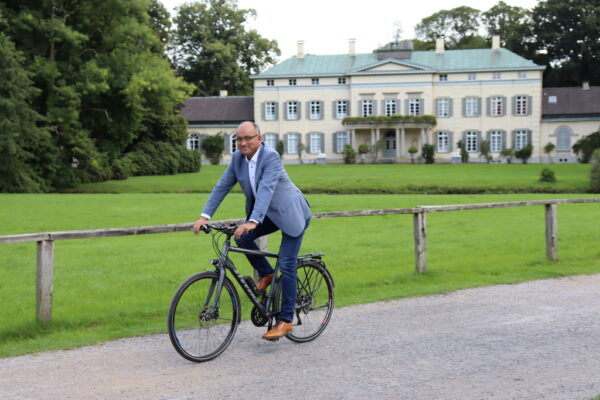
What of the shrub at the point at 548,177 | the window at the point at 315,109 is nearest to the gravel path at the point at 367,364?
the shrub at the point at 548,177

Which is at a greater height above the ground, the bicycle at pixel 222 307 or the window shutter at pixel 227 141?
the window shutter at pixel 227 141

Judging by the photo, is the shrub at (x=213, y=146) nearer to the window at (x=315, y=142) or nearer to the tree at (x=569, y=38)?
the window at (x=315, y=142)

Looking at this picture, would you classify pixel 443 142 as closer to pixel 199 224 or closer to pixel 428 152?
pixel 428 152

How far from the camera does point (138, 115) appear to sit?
114ft

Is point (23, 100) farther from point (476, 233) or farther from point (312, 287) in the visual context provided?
point (312, 287)

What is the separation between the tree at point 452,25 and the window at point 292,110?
25.3 m

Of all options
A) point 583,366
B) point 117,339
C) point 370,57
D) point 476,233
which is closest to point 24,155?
point 476,233

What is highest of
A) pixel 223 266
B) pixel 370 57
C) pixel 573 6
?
pixel 573 6

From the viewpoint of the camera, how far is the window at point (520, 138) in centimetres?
5875

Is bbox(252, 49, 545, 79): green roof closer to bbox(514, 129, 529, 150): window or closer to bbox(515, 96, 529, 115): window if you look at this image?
bbox(515, 96, 529, 115): window

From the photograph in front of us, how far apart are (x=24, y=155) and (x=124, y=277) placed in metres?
23.2

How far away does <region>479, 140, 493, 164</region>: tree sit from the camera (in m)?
58.0

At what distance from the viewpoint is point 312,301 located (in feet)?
20.7

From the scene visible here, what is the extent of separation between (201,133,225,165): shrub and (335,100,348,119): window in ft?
33.7
